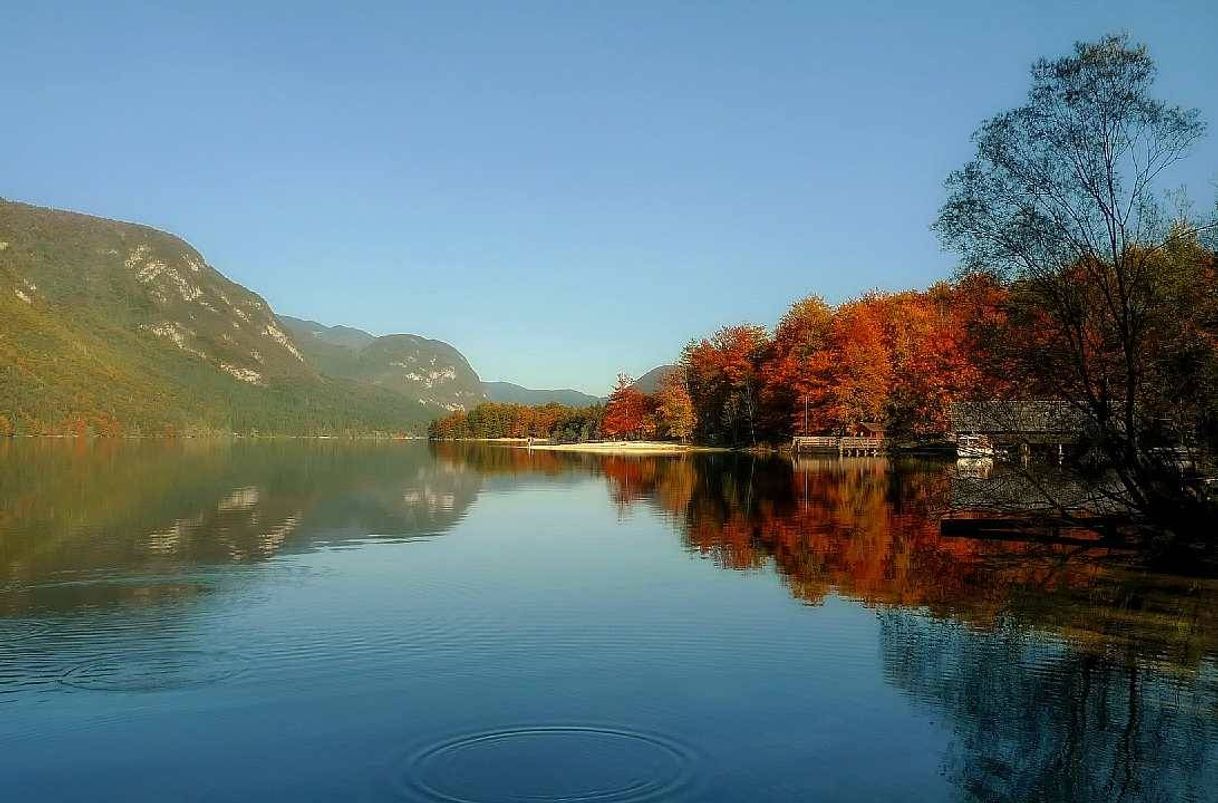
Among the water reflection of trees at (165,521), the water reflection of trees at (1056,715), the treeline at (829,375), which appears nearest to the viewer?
the water reflection of trees at (1056,715)

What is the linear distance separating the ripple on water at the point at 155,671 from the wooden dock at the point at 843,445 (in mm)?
78659

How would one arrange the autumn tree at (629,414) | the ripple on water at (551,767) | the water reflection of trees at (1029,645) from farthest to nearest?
1. the autumn tree at (629,414)
2. the water reflection of trees at (1029,645)
3. the ripple on water at (551,767)

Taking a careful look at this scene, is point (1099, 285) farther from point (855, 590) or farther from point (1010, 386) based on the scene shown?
point (855, 590)

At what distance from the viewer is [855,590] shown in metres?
18.6

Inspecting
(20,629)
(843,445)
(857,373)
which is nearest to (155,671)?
(20,629)

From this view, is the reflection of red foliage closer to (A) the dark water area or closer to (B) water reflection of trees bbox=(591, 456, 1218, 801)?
(B) water reflection of trees bbox=(591, 456, 1218, 801)

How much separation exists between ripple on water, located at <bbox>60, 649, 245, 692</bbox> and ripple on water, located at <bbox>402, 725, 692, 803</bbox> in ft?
14.1

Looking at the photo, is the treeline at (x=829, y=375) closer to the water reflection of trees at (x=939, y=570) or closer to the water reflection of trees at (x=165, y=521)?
the water reflection of trees at (x=939, y=570)

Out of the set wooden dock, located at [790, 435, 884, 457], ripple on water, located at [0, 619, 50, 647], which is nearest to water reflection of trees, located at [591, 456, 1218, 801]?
ripple on water, located at [0, 619, 50, 647]

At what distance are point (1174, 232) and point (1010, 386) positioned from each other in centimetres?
548

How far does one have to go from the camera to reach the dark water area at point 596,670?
9.10 m

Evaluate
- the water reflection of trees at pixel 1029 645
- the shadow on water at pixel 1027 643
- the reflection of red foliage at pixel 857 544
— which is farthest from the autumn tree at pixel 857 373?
the water reflection of trees at pixel 1029 645

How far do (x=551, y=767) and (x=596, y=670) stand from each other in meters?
3.66

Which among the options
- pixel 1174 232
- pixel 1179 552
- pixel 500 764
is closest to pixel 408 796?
pixel 500 764
